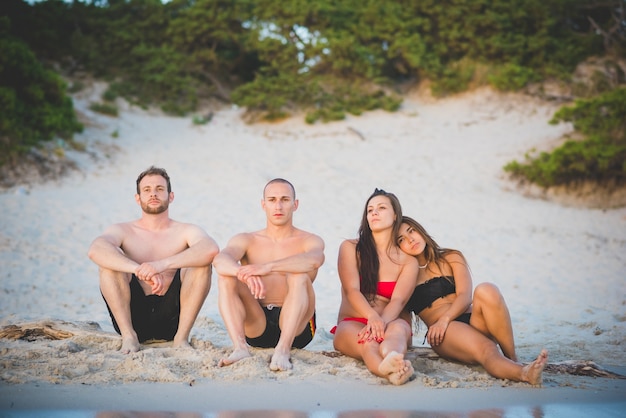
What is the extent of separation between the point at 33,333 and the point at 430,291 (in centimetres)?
301

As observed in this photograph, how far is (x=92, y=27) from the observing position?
17.0 meters

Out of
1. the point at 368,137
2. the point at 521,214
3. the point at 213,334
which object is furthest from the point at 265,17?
the point at 213,334

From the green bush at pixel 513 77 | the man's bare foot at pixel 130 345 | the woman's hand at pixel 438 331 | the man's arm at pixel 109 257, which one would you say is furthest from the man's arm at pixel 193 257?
the green bush at pixel 513 77

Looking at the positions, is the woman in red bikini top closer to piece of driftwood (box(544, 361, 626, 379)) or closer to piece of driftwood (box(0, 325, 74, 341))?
piece of driftwood (box(544, 361, 626, 379))

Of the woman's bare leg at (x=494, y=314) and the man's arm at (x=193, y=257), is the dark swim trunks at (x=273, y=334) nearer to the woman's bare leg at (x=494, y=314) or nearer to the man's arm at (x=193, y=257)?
the man's arm at (x=193, y=257)

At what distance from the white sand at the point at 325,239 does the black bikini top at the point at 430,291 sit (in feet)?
1.13

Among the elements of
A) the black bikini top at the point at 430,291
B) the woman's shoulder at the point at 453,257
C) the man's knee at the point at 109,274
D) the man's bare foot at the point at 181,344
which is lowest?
the man's bare foot at the point at 181,344

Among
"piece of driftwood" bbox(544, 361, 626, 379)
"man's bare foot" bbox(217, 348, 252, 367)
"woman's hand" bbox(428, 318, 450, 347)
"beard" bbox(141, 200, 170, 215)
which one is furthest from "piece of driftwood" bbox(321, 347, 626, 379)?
"beard" bbox(141, 200, 170, 215)

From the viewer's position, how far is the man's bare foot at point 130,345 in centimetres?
401

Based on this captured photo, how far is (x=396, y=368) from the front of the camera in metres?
3.44

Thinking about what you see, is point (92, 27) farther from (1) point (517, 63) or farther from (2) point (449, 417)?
(2) point (449, 417)

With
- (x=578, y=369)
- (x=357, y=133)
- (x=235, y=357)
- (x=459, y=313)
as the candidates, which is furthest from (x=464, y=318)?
(x=357, y=133)

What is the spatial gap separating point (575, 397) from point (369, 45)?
14.6 meters

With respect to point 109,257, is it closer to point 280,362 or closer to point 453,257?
point 280,362
